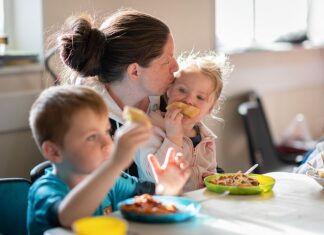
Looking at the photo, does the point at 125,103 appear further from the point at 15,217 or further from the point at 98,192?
the point at 98,192

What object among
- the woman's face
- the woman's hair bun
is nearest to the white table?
the woman's face

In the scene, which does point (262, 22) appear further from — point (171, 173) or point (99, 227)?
point (99, 227)

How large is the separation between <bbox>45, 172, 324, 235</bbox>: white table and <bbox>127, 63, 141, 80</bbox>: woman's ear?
54cm

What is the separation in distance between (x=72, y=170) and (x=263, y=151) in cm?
258

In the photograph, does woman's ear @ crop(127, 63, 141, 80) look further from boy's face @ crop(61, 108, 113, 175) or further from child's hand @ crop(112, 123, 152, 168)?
child's hand @ crop(112, 123, 152, 168)

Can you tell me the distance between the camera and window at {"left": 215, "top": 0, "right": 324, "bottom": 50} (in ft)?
14.2

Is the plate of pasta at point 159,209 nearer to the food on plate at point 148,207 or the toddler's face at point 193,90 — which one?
the food on plate at point 148,207

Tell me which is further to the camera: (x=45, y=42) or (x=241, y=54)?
(x=241, y=54)

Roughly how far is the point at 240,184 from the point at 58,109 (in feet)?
2.06

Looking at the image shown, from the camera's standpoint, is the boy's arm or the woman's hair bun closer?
the boy's arm

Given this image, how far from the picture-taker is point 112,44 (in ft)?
7.79

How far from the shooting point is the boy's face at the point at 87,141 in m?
1.71

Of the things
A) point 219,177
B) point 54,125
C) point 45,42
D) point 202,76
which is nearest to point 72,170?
point 54,125

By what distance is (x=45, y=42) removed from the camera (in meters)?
3.16
